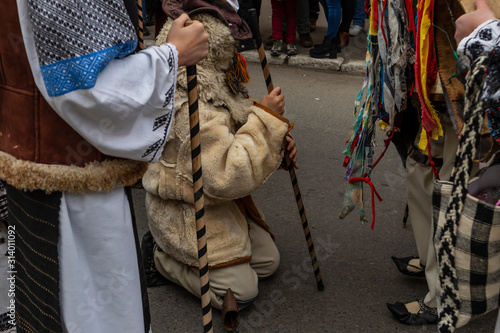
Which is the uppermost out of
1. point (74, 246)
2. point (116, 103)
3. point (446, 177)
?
point (116, 103)

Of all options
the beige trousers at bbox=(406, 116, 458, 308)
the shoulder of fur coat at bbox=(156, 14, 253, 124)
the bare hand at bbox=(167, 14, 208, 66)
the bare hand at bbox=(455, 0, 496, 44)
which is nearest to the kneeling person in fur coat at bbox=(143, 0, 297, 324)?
the shoulder of fur coat at bbox=(156, 14, 253, 124)

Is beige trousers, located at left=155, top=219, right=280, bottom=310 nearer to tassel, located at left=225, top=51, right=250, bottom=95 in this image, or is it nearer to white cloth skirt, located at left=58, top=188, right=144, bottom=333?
tassel, located at left=225, top=51, right=250, bottom=95

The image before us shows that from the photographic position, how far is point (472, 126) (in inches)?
58.2

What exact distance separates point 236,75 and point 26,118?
1291 millimetres

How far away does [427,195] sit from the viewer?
2.70 m

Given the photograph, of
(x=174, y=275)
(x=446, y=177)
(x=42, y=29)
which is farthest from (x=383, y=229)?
(x=42, y=29)

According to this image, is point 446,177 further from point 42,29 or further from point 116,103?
point 42,29

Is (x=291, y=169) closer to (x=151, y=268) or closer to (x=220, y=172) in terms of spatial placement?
(x=220, y=172)

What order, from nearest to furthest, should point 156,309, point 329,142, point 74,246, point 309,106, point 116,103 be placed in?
1. point 116,103
2. point 74,246
3. point 156,309
4. point 329,142
5. point 309,106

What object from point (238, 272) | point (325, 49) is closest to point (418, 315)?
point (238, 272)

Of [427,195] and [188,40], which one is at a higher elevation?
[188,40]

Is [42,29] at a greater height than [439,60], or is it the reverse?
[42,29]

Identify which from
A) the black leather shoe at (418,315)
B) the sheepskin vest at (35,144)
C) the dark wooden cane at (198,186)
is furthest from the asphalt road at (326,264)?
the sheepskin vest at (35,144)

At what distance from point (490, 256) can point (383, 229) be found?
2120mm
